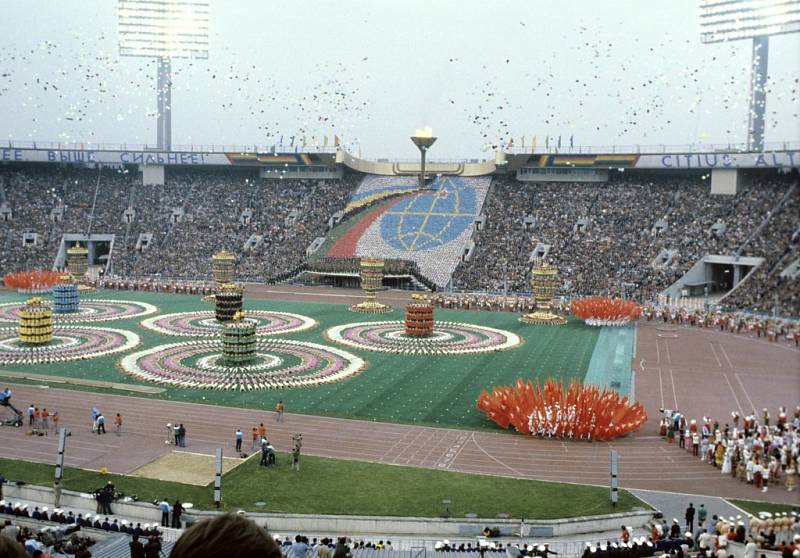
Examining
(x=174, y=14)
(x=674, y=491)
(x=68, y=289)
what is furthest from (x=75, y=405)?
(x=174, y=14)

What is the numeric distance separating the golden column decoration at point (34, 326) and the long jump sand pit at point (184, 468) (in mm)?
19290

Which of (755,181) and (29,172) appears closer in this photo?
(755,181)

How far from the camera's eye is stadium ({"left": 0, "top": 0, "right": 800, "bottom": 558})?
65.7 ft

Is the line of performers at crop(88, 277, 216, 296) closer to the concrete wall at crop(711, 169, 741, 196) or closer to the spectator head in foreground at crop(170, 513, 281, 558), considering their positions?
the concrete wall at crop(711, 169, 741, 196)

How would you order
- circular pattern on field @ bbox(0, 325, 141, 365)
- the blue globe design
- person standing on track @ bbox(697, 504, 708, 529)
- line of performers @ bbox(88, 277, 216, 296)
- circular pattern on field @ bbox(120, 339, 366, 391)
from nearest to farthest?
1. person standing on track @ bbox(697, 504, 708, 529)
2. circular pattern on field @ bbox(120, 339, 366, 391)
3. circular pattern on field @ bbox(0, 325, 141, 365)
4. line of performers @ bbox(88, 277, 216, 296)
5. the blue globe design

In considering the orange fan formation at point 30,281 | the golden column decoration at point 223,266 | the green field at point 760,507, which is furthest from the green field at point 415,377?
the orange fan formation at point 30,281

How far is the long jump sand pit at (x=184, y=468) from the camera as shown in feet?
74.5

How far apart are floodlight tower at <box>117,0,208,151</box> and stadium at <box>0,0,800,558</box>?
0.29 metres

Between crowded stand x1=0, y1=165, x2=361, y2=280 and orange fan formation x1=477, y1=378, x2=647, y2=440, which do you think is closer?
orange fan formation x1=477, y1=378, x2=647, y2=440

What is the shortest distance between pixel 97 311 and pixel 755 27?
56.6 m

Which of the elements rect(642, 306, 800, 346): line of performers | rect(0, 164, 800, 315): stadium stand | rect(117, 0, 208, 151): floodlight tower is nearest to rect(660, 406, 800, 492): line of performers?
rect(642, 306, 800, 346): line of performers

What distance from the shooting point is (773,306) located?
54656 mm

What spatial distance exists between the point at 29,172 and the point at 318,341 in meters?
56.1

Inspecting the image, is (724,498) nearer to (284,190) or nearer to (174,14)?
(284,190)
